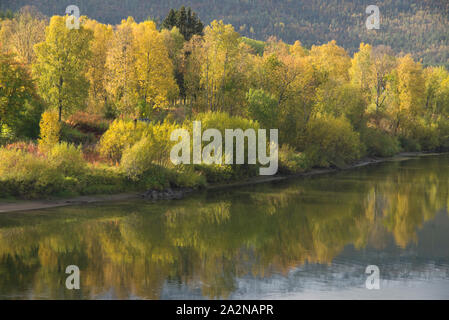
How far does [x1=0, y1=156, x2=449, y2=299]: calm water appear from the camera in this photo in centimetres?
1928

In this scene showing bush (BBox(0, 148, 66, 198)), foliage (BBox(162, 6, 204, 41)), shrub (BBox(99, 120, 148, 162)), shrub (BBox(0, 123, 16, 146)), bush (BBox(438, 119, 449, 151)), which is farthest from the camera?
bush (BBox(438, 119, 449, 151))

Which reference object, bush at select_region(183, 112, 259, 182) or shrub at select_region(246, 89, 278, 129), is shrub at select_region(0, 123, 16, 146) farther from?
shrub at select_region(246, 89, 278, 129)

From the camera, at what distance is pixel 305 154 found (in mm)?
56156

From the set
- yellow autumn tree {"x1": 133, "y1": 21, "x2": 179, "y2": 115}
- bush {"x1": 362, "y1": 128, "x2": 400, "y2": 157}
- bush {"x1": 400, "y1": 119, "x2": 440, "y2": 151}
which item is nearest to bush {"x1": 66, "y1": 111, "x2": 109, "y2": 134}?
yellow autumn tree {"x1": 133, "y1": 21, "x2": 179, "y2": 115}

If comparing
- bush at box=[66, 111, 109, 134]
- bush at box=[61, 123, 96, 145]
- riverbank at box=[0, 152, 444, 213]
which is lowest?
riverbank at box=[0, 152, 444, 213]

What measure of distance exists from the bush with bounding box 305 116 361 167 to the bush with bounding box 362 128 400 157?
10.2 meters

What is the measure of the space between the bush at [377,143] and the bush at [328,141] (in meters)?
10.2

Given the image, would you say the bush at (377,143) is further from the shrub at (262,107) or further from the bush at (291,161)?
the shrub at (262,107)

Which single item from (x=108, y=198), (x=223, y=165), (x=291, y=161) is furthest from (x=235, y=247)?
(x=291, y=161)

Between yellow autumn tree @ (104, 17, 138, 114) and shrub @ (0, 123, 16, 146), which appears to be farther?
yellow autumn tree @ (104, 17, 138, 114)

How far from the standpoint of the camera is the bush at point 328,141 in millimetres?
57656

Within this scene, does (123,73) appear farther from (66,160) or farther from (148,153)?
(66,160)

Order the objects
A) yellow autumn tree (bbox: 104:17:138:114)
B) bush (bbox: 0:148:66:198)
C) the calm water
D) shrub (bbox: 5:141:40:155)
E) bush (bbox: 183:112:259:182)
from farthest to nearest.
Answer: yellow autumn tree (bbox: 104:17:138:114), bush (bbox: 183:112:259:182), shrub (bbox: 5:141:40:155), bush (bbox: 0:148:66:198), the calm water

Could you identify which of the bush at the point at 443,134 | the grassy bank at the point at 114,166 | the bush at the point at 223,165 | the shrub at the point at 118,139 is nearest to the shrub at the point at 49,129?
the grassy bank at the point at 114,166
